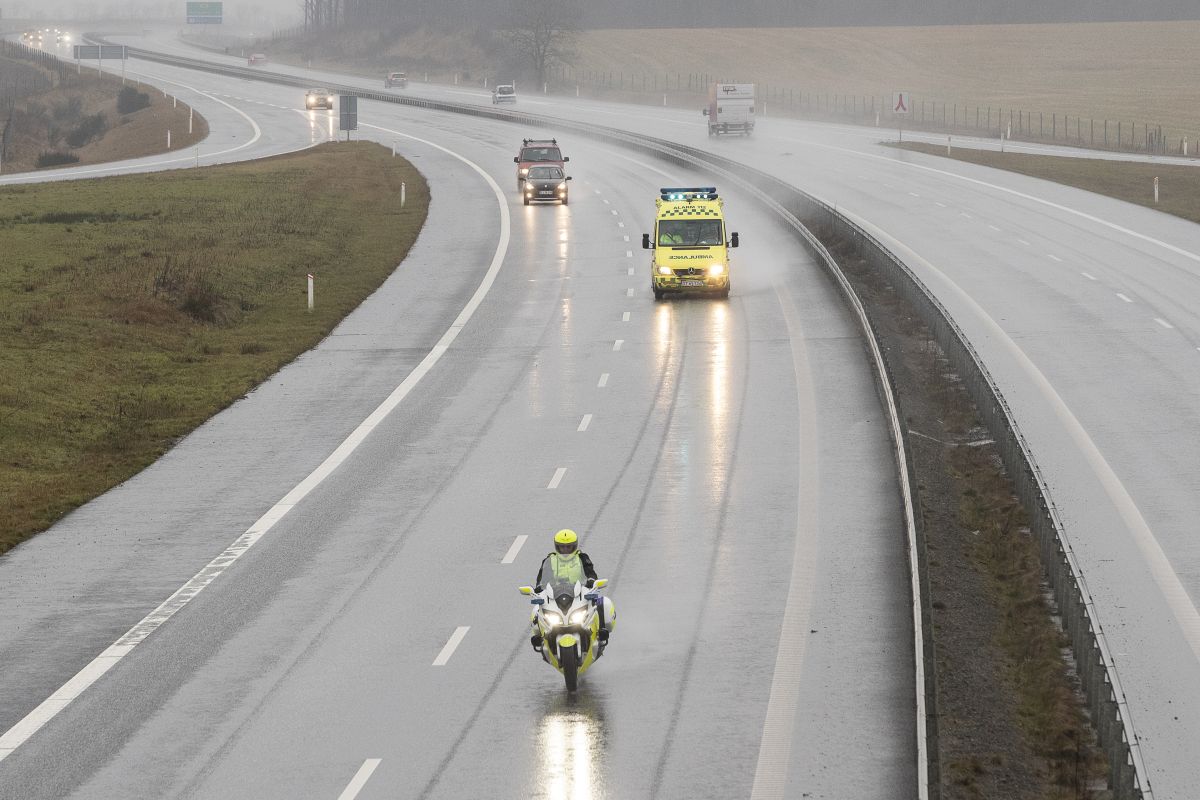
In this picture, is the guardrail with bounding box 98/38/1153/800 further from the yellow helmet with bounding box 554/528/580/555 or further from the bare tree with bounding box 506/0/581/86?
the bare tree with bounding box 506/0/581/86

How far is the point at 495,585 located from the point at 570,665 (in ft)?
14.1

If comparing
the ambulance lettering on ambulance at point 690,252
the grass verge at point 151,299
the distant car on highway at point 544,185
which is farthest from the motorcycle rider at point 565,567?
the distant car on highway at point 544,185

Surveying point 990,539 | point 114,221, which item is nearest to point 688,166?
point 114,221

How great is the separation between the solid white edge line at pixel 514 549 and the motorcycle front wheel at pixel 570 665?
5094 millimetres

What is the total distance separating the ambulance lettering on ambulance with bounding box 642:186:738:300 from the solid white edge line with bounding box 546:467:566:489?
666 inches

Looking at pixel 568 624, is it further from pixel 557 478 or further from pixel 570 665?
pixel 557 478

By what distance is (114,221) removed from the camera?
193 ft

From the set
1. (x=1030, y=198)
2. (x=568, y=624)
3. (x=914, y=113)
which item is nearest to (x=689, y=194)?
→ (x=1030, y=198)

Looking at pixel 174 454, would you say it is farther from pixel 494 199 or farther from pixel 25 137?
pixel 25 137

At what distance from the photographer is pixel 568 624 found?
16859 millimetres

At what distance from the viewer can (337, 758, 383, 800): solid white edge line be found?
14.7m

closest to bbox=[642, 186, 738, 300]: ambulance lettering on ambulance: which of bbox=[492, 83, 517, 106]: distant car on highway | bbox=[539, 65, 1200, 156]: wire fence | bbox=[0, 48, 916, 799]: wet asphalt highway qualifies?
bbox=[0, 48, 916, 799]: wet asphalt highway

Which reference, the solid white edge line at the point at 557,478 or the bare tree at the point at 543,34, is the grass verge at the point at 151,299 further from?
the bare tree at the point at 543,34

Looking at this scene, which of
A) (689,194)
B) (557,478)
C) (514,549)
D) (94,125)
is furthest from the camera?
(94,125)
